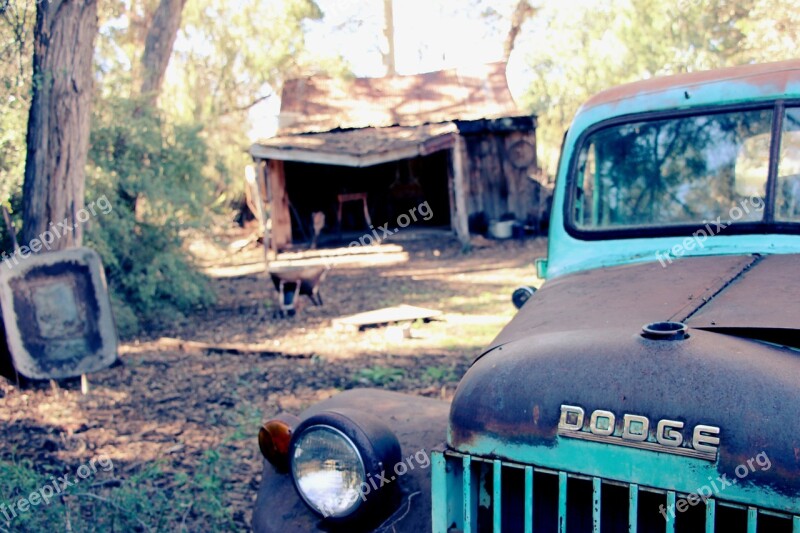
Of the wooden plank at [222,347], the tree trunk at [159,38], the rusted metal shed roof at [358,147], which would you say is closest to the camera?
the wooden plank at [222,347]

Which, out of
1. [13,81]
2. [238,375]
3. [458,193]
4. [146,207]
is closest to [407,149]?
[458,193]

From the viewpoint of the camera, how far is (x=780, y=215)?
2875 millimetres

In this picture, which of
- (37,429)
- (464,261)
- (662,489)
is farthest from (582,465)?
(464,261)

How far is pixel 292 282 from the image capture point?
32.2 feet

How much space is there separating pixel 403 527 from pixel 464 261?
12274 mm

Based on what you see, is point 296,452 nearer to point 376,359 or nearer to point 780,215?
point 780,215

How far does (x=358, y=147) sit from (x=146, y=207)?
18.2ft

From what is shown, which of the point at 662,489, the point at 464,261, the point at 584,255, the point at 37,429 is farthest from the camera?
the point at 464,261

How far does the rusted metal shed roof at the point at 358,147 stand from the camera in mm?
14461

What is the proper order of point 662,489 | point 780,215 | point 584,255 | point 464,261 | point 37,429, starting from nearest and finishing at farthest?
point 662,489 → point 780,215 → point 584,255 → point 37,429 → point 464,261

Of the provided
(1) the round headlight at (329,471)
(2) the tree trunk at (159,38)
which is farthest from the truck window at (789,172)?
(2) the tree trunk at (159,38)

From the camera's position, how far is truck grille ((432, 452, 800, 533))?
5.49 feet
